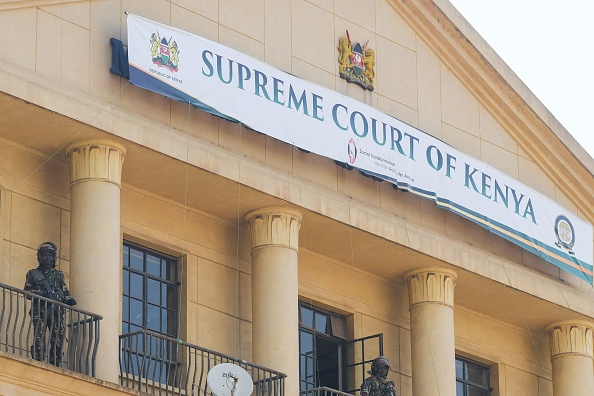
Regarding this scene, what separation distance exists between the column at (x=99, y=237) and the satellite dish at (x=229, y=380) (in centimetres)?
149

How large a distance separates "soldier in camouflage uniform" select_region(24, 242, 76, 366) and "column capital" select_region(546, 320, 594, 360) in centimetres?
1275

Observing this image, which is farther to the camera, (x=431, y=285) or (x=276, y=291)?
(x=431, y=285)

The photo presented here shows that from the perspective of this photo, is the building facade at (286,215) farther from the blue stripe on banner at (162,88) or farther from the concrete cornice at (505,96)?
the blue stripe on banner at (162,88)

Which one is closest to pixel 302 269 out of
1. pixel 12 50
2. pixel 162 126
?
pixel 162 126

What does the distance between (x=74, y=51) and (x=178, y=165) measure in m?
2.63

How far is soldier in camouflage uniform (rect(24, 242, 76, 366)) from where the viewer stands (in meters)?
32.3

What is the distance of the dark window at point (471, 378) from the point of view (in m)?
41.4

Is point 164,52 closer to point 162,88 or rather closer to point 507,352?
point 162,88

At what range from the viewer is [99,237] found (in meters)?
33.8

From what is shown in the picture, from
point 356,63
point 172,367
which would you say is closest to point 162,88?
point 172,367

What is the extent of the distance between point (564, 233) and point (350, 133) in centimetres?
634

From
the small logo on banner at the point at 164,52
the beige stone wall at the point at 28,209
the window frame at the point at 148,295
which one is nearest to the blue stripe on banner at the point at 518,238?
the window frame at the point at 148,295

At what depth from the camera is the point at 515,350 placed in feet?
139

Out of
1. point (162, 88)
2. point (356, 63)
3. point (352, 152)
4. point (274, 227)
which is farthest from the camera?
point (356, 63)
